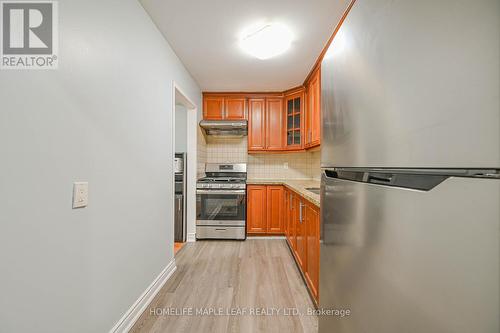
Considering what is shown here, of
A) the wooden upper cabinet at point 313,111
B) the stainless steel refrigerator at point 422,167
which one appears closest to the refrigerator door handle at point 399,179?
the stainless steel refrigerator at point 422,167

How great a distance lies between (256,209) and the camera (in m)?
3.54

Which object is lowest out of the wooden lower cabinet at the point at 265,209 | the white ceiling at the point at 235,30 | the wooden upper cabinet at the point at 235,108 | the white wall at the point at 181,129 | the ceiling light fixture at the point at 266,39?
the wooden lower cabinet at the point at 265,209

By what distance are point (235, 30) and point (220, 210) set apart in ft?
7.86

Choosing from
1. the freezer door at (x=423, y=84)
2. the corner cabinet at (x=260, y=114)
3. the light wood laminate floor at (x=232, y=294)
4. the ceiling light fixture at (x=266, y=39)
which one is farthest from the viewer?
the corner cabinet at (x=260, y=114)

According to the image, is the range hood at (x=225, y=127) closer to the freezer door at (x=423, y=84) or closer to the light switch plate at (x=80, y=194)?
the light switch plate at (x=80, y=194)

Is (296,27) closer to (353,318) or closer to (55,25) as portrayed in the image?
(55,25)

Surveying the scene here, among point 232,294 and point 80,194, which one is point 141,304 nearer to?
point 232,294

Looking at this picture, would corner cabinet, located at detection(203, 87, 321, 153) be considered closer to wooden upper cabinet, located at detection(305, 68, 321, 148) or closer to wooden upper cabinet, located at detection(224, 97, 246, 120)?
wooden upper cabinet, located at detection(224, 97, 246, 120)

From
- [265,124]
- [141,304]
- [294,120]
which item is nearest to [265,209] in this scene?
[265,124]

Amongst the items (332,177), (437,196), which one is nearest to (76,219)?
(332,177)

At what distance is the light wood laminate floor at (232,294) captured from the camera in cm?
160

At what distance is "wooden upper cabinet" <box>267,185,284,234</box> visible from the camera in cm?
352

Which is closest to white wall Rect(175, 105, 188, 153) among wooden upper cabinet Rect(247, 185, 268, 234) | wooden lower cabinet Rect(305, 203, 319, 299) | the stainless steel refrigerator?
wooden upper cabinet Rect(247, 185, 268, 234)

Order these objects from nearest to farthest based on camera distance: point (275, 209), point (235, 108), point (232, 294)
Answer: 1. point (232, 294)
2. point (275, 209)
3. point (235, 108)
